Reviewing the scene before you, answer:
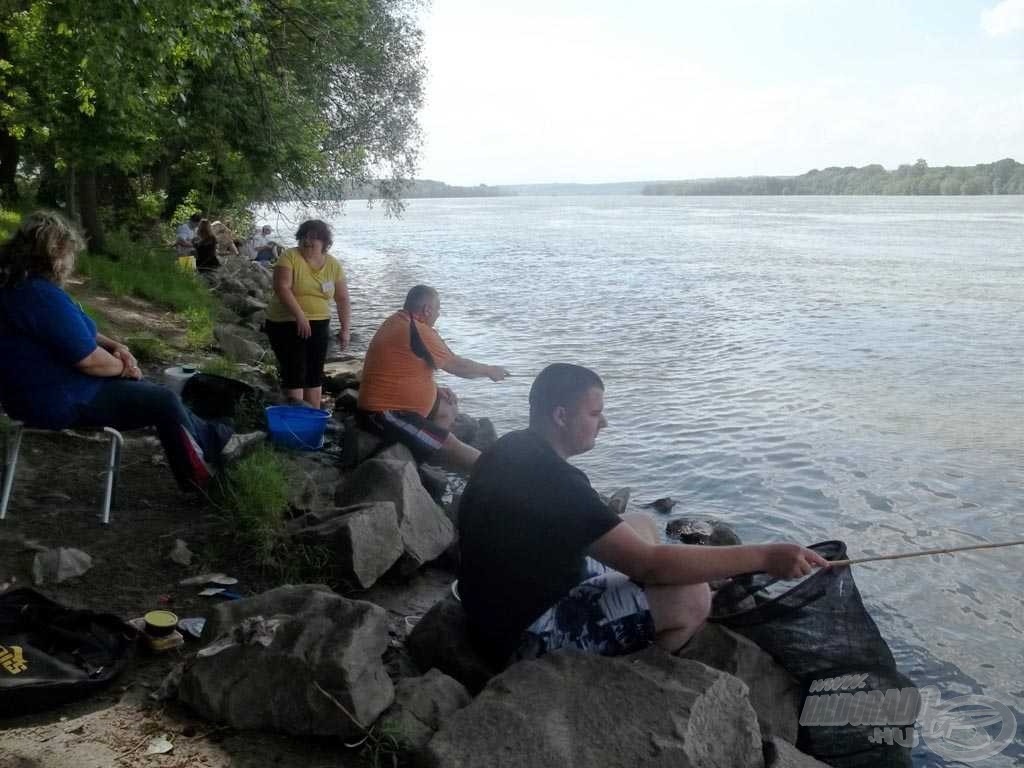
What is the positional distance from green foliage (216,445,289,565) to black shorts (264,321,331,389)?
2079mm

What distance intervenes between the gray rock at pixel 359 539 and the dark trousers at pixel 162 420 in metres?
0.86

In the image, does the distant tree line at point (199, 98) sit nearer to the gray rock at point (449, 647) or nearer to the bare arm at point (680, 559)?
the gray rock at point (449, 647)

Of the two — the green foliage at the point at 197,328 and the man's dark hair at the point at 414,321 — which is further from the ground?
the man's dark hair at the point at 414,321

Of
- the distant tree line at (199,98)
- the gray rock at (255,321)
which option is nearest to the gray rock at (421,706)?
the distant tree line at (199,98)

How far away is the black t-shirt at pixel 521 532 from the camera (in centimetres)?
A: 330

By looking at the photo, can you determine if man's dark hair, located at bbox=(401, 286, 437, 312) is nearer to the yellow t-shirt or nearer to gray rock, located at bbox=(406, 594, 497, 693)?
the yellow t-shirt

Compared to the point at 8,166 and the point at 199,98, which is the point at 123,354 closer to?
the point at 199,98

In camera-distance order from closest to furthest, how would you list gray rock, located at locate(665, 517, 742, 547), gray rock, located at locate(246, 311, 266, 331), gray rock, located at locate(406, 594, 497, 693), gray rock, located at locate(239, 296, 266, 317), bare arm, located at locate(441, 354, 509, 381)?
gray rock, located at locate(406, 594, 497, 693) < gray rock, located at locate(665, 517, 742, 547) < bare arm, located at locate(441, 354, 509, 381) < gray rock, located at locate(246, 311, 266, 331) < gray rock, located at locate(239, 296, 266, 317)

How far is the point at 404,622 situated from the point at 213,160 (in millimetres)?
16527

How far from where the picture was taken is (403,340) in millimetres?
6898

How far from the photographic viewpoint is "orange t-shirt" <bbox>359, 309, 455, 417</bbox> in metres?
6.91

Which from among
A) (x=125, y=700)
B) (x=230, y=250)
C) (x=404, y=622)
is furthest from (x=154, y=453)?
(x=230, y=250)

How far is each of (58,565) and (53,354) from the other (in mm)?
1085

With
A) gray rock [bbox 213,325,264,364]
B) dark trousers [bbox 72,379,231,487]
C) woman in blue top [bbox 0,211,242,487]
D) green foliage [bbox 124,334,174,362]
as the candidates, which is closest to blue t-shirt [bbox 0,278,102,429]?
woman in blue top [bbox 0,211,242,487]
